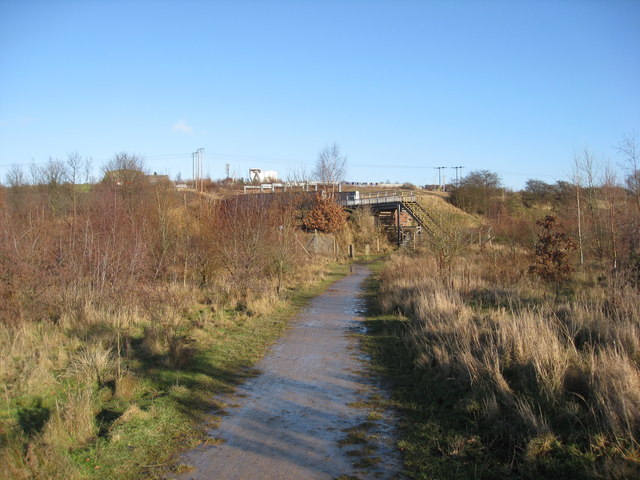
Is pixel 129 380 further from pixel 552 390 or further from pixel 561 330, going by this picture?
pixel 561 330

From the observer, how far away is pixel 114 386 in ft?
22.8

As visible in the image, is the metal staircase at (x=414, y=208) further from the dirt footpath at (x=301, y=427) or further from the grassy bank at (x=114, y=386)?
the dirt footpath at (x=301, y=427)

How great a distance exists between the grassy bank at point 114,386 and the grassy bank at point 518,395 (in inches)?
101

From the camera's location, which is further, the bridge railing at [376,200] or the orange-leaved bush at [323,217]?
the bridge railing at [376,200]

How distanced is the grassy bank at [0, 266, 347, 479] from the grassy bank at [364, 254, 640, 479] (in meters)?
2.56

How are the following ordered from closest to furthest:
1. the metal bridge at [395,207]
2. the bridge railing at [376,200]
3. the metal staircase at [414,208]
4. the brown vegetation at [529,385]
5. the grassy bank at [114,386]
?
the brown vegetation at [529,385]
the grassy bank at [114,386]
the metal staircase at [414,208]
the metal bridge at [395,207]
the bridge railing at [376,200]

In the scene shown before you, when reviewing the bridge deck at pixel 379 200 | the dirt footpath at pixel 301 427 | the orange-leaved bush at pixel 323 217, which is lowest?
the dirt footpath at pixel 301 427

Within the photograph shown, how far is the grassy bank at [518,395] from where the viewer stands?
4441mm

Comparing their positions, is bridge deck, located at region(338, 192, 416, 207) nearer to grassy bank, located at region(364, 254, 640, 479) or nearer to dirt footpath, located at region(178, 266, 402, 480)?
grassy bank, located at region(364, 254, 640, 479)

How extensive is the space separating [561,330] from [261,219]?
1213 centimetres

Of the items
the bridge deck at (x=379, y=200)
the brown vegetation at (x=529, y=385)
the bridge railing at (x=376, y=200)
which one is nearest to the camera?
the brown vegetation at (x=529, y=385)

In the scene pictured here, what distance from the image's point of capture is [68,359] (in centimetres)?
798

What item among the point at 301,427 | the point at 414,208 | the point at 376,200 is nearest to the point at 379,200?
the point at 376,200

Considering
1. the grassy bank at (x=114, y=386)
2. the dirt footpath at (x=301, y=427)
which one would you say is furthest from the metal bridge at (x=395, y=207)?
the dirt footpath at (x=301, y=427)
